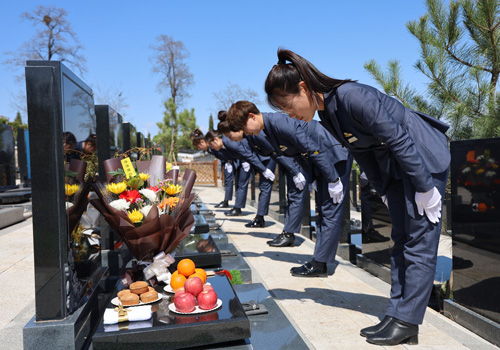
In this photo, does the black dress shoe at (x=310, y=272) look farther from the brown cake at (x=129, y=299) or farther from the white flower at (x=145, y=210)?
the brown cake at (x=129, y=299)

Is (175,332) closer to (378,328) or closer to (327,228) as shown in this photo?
(378,328)

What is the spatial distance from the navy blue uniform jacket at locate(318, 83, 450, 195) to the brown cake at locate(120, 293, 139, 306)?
4.65 feet

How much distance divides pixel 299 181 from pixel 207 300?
3.29 m

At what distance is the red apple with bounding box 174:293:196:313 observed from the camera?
2.00 meters

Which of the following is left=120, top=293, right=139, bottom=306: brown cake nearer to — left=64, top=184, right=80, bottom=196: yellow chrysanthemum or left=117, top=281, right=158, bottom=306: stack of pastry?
left=117, top=281, right=158, bottom=306: stack of pastry

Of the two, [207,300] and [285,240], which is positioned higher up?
[207,300]

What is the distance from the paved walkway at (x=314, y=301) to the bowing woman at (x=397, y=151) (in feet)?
0.70

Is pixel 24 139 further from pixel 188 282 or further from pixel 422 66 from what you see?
A: pixel 188 282

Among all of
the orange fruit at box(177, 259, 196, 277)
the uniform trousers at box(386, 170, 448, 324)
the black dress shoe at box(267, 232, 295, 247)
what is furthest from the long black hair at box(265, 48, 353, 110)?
the black dress shoe at box(267, 232, 295, 247)

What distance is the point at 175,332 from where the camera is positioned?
71.9 inches

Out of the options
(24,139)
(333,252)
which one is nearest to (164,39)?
(24,139)

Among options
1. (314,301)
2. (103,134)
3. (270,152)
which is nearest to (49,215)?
(103,134)

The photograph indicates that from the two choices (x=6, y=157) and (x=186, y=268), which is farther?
(x=6, y=157)

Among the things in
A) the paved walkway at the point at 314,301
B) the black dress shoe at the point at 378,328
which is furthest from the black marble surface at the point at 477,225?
the black dress shoe at the point at 378,328
